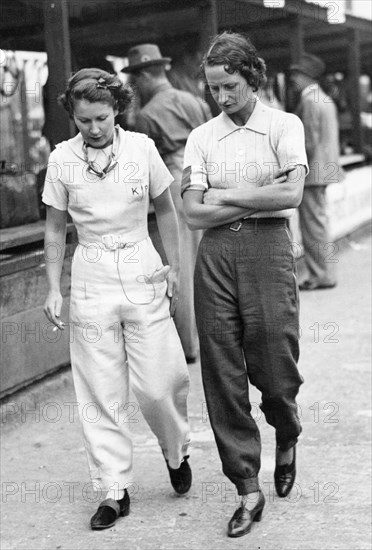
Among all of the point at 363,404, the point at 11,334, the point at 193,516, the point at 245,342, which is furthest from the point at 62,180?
the point at 363,404

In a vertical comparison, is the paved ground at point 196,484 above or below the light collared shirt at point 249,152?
below

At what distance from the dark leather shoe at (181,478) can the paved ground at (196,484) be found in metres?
0.04

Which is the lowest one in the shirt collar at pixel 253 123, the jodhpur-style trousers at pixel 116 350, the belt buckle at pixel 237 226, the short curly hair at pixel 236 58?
the jodhpur-style trousers at pixel 116 350

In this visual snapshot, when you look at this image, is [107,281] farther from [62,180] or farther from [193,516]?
[193,516]

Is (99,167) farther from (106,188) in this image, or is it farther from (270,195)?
(270,195)

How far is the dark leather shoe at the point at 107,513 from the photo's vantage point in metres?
4.11

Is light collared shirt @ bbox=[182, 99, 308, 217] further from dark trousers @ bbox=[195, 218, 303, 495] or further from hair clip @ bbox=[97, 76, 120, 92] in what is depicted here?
hair clip @ bbox=[97, 76, 120, 92]

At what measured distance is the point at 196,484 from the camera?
15.1 feet

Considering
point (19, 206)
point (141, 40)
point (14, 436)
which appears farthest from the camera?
point (141, 40)

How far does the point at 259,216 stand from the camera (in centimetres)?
397

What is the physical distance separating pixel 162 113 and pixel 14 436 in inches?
93.4

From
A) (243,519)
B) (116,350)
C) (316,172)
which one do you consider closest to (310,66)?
(316,172)

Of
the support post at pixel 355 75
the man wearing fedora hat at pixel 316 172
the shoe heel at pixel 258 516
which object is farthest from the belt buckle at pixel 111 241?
the support post at pixel 355 75

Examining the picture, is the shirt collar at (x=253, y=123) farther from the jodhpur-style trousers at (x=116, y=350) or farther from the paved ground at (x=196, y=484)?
the paved ground at (x=196, y=484)
